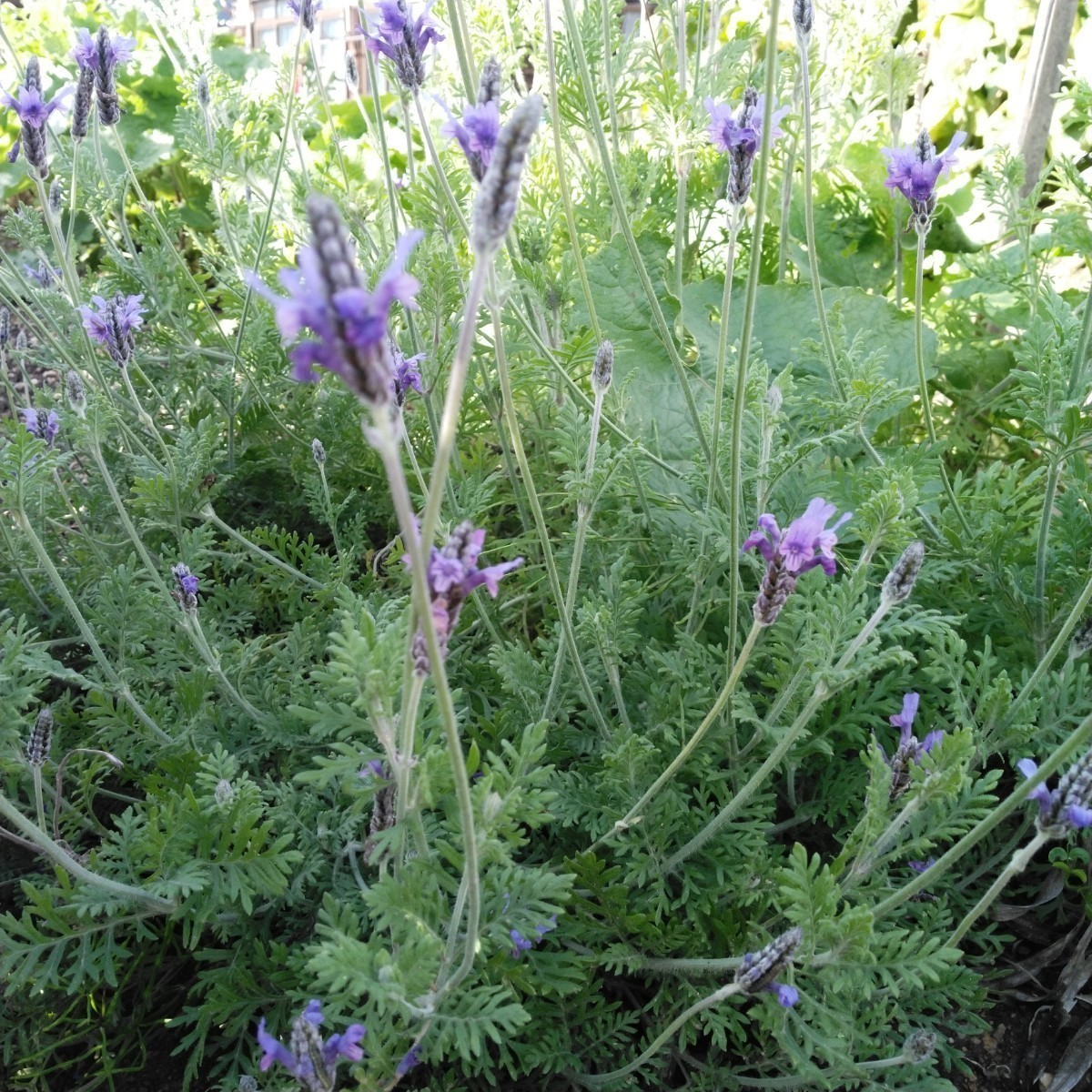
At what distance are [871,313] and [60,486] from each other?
2074 mm

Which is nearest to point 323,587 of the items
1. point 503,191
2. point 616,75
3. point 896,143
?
point 503,191

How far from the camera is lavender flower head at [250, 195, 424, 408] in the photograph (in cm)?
68

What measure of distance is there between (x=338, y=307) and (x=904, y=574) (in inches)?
32.2

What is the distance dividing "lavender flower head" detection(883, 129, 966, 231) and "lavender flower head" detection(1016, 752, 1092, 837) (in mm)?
1032

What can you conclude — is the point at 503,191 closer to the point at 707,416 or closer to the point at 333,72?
the point at 707,416

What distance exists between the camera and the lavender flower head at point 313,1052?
3.44ft

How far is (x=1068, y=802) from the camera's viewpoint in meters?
1.09

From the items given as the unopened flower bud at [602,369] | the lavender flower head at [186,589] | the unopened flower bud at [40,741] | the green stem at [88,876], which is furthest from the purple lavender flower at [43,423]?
the unopened flower bud at [602,369]

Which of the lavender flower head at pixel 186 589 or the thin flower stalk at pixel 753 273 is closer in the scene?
the thin flower stalk at pixel 753 273

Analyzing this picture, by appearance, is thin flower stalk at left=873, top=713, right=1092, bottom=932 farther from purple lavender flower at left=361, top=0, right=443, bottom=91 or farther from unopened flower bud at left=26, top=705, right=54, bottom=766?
purple lavender flower at left=361, top=0, right=443, bottom=91

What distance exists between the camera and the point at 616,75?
2416mm

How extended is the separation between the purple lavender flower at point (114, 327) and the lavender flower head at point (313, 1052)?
127 centimetres

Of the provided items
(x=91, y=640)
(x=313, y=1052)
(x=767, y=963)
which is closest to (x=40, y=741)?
(x=91, y=640)

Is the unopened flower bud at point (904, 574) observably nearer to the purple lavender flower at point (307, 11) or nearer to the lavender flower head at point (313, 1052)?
the lavender flower head at point (313, 1052)
